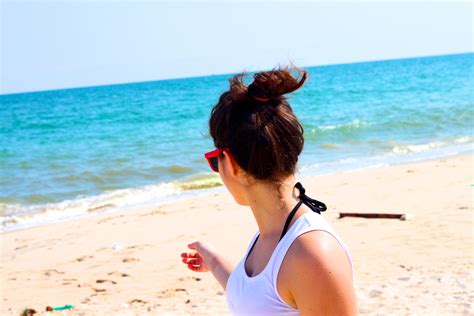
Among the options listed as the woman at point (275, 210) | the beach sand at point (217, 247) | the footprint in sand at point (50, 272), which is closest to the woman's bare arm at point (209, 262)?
the woman at point (275, 210)

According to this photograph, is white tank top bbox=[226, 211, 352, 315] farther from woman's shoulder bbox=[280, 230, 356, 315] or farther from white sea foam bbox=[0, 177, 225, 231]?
white sea foam bbox=[0, 177, 225, 231]

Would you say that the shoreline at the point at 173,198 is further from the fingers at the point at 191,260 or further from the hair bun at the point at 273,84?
the hair bun at the point at 273,84

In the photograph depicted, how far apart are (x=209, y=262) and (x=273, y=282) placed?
74 cm

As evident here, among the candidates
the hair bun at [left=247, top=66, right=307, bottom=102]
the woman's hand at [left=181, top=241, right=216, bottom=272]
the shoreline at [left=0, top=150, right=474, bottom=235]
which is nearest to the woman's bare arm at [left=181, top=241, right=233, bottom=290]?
the woman's hand at [left=181, top=241, right=216, bottom=272]

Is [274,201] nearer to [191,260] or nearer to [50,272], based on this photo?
[191,260]

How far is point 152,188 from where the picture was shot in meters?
13.5

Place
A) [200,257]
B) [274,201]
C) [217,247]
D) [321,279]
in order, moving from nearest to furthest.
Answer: [321,279] → [274,201] → [200,257] → [217,247]

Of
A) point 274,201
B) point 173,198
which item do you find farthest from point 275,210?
point 173,198

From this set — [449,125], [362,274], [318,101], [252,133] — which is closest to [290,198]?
[252,133]

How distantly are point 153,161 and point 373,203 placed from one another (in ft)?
28.9

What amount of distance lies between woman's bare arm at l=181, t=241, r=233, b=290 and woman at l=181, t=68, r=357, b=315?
0.32 metres

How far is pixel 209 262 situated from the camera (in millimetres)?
2486

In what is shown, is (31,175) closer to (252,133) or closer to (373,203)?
(373,203)

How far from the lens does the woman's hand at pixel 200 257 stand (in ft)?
8.22
